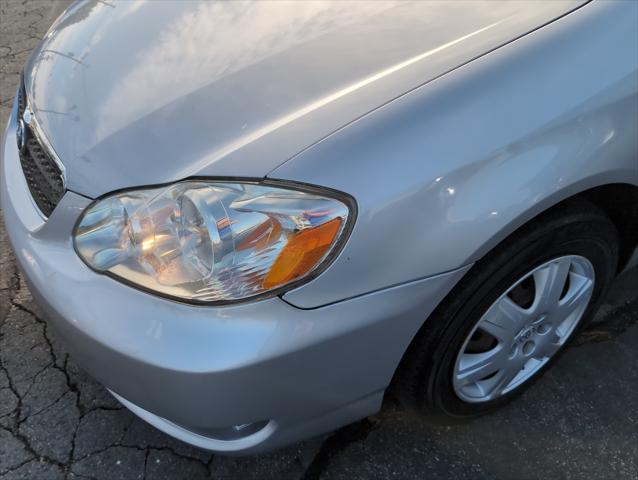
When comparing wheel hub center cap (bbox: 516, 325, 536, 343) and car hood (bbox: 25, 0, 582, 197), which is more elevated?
car hood (bbox: 25, 0, 582, 197)

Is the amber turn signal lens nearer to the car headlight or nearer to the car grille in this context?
the car headlight

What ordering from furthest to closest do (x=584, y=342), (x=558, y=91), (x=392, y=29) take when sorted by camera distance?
(x=584, y=342) → (x=392, y=29) → (x=558, y=91)

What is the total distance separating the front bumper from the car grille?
70 millimetres

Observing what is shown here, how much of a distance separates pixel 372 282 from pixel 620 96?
728 mm

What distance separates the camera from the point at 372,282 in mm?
1225

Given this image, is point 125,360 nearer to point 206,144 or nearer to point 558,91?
point 206,144

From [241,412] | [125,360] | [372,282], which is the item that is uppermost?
[372,282]

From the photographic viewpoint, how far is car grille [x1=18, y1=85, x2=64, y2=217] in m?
1.50

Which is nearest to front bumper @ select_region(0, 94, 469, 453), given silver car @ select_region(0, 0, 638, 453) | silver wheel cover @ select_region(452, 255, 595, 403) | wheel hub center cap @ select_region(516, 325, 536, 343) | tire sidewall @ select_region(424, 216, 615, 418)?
silver car @ select_region(0, 0, 638, 453)

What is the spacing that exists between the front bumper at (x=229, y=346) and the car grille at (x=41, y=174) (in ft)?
0.23

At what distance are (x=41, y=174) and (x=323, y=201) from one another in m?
0.83

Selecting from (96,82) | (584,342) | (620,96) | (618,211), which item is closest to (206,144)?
(96,82)

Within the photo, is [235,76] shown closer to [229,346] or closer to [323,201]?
[323,201]

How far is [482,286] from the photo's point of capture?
4.50 ft
